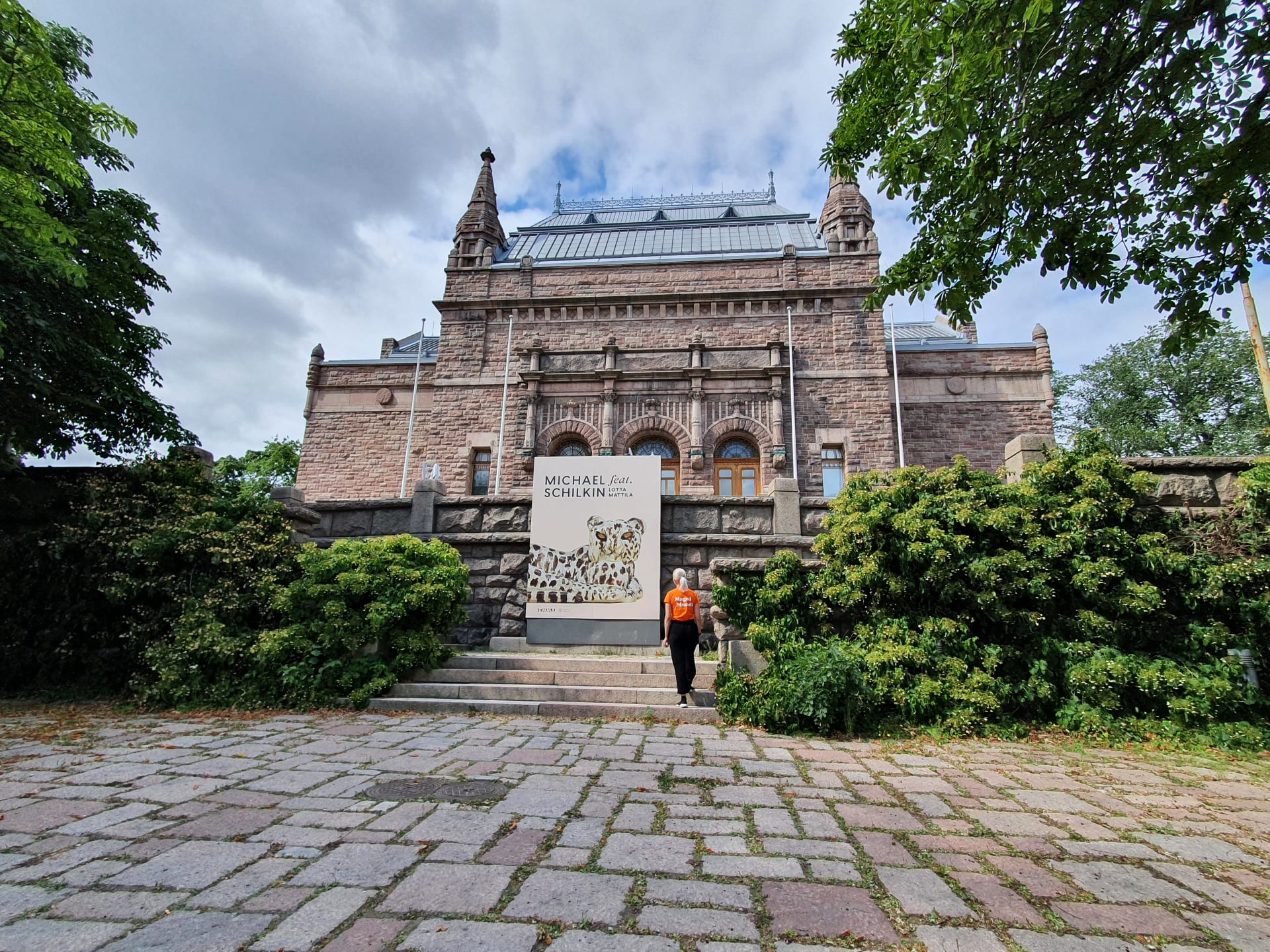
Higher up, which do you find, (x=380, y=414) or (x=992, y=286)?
(x=380, y=414)

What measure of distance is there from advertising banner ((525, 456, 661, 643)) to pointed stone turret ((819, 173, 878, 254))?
1452cm

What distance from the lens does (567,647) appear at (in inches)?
321

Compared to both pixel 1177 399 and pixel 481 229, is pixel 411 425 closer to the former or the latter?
pixel 481 229

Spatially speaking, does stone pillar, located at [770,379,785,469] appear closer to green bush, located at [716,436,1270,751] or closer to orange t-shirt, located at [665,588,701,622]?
green bush, located at [716,436,1270,751]

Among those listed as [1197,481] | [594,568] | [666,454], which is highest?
A: [666,454]

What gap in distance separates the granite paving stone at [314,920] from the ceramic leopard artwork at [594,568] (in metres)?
5.97

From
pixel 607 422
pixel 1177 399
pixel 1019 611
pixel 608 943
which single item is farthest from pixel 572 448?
pixel 1177 399

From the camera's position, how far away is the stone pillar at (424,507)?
30.3 ft

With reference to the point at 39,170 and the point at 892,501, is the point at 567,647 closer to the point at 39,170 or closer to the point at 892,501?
the point at 892,501

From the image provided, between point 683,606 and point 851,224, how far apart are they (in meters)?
17.4

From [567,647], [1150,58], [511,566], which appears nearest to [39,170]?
[511,566]

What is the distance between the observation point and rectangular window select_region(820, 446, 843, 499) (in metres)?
17.7

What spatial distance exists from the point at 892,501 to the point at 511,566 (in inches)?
206

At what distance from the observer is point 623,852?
8.96 feet
